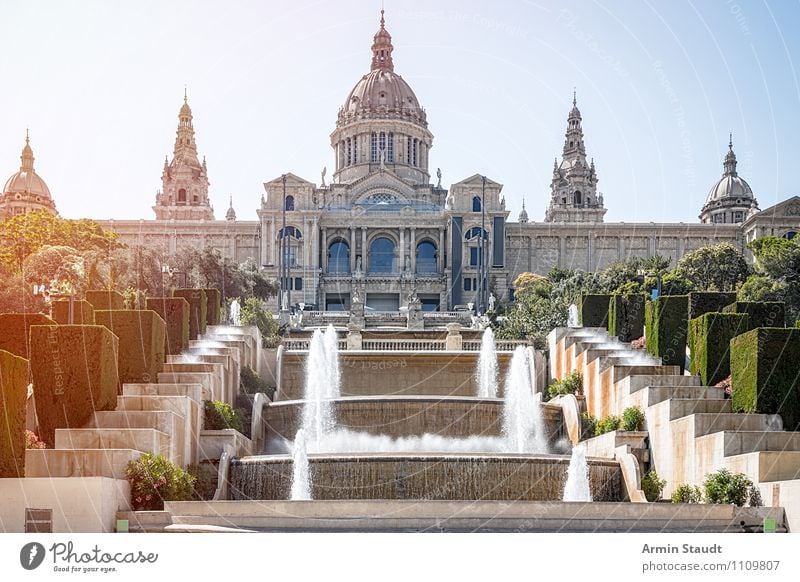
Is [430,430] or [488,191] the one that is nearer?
Answer: [430,430]

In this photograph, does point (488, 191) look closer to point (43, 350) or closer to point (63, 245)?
point (63, 245)

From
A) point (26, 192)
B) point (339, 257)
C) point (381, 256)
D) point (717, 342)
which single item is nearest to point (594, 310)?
point (717, 342)

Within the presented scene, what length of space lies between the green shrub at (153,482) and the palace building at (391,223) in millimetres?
59994

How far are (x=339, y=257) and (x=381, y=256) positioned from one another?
3.70m

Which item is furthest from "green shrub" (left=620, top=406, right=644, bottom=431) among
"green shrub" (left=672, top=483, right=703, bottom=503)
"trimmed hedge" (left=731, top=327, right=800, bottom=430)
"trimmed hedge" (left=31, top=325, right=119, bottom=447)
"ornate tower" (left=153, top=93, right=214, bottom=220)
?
"ornate tower" (left=153, top=93, right=214, bottom=220)

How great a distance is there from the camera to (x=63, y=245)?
56.3 metres

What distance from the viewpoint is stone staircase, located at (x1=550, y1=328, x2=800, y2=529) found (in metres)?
21.9

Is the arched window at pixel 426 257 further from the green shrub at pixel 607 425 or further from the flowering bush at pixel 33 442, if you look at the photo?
the flowering bush at pixel 33 442

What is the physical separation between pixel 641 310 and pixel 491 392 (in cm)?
627

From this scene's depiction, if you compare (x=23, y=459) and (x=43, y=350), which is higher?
(x=43, y=350)

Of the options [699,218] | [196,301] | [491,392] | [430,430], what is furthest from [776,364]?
[699,218]
